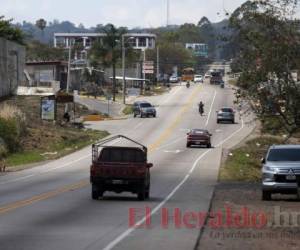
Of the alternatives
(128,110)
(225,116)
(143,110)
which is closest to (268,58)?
(225,116)

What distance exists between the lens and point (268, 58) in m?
39.8

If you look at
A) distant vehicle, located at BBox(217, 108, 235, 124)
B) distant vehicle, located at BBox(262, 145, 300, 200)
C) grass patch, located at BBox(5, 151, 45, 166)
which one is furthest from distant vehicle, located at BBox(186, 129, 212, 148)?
distant vehicle, located at BBox(262, 145, 300, 200)

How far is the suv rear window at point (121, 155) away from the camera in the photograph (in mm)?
29344

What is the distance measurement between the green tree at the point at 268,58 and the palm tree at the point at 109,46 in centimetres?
8420

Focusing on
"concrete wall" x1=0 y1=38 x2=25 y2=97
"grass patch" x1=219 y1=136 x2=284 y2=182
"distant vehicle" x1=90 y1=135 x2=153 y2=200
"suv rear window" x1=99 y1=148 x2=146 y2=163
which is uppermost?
"concrete wall" x1=0 y1=38 x2=25 y2=97

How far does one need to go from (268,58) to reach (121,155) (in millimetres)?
12765

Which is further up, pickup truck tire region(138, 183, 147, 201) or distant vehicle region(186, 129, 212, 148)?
pickup truck tire region(138, 183, 147, 201)

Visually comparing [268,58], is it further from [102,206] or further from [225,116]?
[225,116]

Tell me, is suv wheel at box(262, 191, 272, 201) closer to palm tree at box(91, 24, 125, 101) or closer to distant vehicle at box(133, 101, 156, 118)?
distant vehicle at box(133, 101, 156, 118)

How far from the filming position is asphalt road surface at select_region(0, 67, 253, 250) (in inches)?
675

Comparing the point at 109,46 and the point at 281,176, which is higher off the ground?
the point at 109,46

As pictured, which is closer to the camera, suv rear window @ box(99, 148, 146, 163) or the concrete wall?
suv rear window @ box(99, 148, 146, 163)

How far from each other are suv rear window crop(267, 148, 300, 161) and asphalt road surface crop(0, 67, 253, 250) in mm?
2604

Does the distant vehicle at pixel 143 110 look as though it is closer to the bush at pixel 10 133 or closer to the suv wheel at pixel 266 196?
the bush at pixel 10 133
